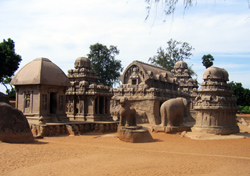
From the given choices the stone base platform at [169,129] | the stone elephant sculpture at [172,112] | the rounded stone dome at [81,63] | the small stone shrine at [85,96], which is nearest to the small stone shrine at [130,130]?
the stone base platform at [169,129]

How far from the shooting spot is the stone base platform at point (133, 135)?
13.6 meters

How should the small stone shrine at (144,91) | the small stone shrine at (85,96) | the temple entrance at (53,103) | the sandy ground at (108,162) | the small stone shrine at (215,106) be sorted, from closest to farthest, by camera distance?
1. the sandy ground at (108,162)
2. the small stone shrine at (215,106)
3. the temple entrance at (53,103)
4. the small stone shrine at (85,96)
5. the small stone shrine at (144,91)

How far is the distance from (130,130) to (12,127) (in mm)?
5704

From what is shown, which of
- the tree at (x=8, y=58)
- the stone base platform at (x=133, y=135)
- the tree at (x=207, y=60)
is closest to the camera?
the stone base platform at (x=133, y=135)

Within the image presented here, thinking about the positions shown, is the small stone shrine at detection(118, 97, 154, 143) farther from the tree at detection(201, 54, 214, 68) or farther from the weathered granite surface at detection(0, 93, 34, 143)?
the tree at detection(201, 54, 214, 68)

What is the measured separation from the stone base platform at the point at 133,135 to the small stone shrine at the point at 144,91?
9916mm

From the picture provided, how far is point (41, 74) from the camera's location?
1683cm

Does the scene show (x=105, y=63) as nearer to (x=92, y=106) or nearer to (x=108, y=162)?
(x=92, y=106)

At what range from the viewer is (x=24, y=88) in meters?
17.4

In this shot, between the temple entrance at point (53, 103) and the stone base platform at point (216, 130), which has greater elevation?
the temple entrance at point (53, 103)

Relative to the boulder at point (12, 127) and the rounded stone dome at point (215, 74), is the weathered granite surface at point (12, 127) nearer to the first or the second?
the boulder at point (12, 127)

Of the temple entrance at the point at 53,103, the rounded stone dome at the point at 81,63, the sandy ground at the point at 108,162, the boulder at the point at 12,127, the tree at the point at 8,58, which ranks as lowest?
the sandy ground at the point at 108,162

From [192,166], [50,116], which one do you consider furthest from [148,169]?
[50,116]

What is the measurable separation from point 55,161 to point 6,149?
2.16m
